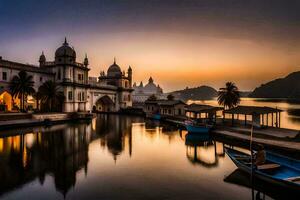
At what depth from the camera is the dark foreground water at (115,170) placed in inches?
664

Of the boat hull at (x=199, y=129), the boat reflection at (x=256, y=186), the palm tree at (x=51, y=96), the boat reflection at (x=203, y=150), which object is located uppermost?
the palm tree at (x=51, y=96)

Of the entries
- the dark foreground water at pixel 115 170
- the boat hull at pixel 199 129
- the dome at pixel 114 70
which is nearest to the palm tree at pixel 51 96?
the dark foreground water at pixel 115 170

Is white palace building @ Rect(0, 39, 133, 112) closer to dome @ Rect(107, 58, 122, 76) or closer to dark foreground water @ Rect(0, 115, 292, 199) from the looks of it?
dome @ Rect(107, 58, 122, 76)

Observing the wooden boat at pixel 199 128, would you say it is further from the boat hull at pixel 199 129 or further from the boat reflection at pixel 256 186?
the boat reflection at pixel 256 186

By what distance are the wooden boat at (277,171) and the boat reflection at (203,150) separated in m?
4.11

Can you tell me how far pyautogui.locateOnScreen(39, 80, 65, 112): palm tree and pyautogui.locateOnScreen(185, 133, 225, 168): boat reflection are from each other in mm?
33809

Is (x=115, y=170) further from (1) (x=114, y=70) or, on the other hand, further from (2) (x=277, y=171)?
(1) (x=114, y=70)

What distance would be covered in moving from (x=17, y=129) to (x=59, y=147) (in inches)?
686

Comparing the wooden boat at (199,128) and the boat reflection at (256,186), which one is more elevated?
the wooden boat at (199,128)

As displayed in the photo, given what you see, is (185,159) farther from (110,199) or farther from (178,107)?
(178,107)

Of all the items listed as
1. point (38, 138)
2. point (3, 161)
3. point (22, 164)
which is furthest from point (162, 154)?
point (38, 138)

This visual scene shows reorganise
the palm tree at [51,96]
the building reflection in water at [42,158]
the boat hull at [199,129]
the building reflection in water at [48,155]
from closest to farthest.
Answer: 1. the building reflection in water at [42,158]
2. the building reflection in water at [48,155]
3. the boat hull at [199,129]
4. the palm tree at [51,96]

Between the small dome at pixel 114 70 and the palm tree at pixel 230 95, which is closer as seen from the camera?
the palm tree at pixel 230 95

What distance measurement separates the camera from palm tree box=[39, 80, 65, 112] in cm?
5556
